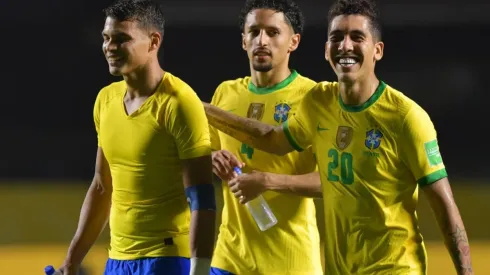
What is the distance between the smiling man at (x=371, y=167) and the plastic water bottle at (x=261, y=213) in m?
0.57

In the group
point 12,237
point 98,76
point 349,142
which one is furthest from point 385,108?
point 98,76

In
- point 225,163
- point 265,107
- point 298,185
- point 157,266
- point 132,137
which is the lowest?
point 157,266

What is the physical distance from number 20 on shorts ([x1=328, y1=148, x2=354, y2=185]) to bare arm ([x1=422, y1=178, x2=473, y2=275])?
28cm

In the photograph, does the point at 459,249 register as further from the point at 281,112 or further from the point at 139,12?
the point at 139,12

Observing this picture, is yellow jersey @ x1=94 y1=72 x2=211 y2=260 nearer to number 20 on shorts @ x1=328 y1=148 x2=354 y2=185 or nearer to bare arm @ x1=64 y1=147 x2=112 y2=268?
bare arm @ x1=64 y1=147 x2=112 y2=268

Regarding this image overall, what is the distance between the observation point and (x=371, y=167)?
12.9ft

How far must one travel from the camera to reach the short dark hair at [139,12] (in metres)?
4.05

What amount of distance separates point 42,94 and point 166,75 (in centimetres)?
434

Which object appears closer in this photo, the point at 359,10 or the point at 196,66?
the point at 359,10

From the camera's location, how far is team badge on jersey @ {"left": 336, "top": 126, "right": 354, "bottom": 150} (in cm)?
402

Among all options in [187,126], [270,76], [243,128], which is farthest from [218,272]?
[187,126]

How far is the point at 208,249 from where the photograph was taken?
3883mm

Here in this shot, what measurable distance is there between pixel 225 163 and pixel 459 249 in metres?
1.06

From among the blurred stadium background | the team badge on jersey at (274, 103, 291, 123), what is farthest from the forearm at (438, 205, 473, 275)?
the blurred stadium background
